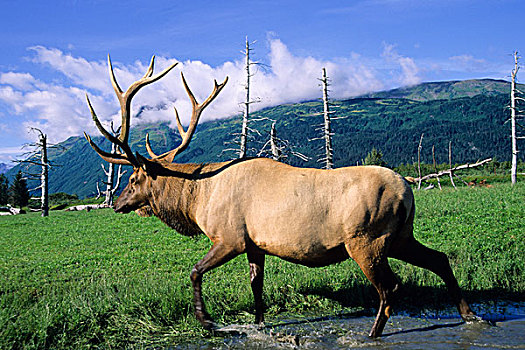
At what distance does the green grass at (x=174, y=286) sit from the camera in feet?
18.4

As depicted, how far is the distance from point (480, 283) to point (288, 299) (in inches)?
129

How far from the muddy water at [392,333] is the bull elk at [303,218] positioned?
272 millimetres

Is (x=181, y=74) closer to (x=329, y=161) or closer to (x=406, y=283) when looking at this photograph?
(x=406, y=283)

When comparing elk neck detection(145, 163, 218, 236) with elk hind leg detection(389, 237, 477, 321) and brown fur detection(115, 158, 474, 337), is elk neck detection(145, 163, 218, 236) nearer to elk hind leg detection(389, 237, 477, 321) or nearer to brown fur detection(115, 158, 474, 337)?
brown fur detection(115, 158, 474, 337)

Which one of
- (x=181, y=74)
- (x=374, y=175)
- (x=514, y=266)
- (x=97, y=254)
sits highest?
(x=181, y=74)

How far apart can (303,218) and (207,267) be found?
144cm

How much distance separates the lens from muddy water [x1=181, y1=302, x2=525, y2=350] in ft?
16.8

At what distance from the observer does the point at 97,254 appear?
1334 cm

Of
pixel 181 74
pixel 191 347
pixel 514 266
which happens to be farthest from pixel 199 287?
pixel 514 266

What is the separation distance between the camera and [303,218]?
5.45 metres

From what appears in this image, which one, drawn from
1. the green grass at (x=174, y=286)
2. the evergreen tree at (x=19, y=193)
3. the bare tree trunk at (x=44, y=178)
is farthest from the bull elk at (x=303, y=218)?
the evergreen tree at (x=19, y=193)

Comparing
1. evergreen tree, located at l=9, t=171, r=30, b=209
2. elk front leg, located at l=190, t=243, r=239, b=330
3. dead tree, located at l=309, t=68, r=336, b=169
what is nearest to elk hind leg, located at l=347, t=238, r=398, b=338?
elk front leg, located at l=190, t=243, r=239, b=330

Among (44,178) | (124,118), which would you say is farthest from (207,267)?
(44,178)

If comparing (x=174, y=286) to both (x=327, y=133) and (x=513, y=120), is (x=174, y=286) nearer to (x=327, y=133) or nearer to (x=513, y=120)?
(x=327, y=133)
